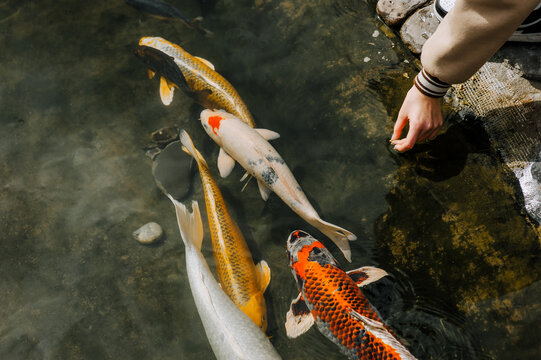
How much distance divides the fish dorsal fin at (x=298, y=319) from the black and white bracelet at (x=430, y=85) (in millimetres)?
1923

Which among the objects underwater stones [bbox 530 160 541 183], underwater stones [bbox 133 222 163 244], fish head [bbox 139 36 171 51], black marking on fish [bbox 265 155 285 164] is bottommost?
underwater stones [bbox 133 222 163 244]

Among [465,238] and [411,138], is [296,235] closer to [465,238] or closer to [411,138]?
[411,138]

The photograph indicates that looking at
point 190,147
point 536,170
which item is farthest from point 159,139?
point 536,170

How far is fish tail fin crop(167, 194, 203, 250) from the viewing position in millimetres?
3460

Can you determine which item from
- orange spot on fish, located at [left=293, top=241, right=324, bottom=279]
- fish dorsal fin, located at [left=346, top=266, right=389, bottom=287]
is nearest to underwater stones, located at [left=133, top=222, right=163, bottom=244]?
orange spot on fish, located at [left=293, top=241, right=324, bottom=279]

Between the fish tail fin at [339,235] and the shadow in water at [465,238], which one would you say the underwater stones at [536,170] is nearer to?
the shadow in water at [465,238]

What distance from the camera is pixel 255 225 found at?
3.76 metres

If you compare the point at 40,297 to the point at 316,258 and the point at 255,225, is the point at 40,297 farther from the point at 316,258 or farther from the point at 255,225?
the point at 316,258

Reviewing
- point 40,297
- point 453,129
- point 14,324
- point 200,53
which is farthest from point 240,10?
point 14,324

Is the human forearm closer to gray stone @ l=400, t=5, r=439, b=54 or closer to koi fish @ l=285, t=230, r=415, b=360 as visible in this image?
gray stone @ l=400, t=5, r=439, b=54

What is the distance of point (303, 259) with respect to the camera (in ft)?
10.6

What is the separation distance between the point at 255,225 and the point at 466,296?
1921mm

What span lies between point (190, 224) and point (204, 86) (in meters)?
1.44

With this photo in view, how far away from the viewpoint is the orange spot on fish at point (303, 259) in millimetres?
3191
